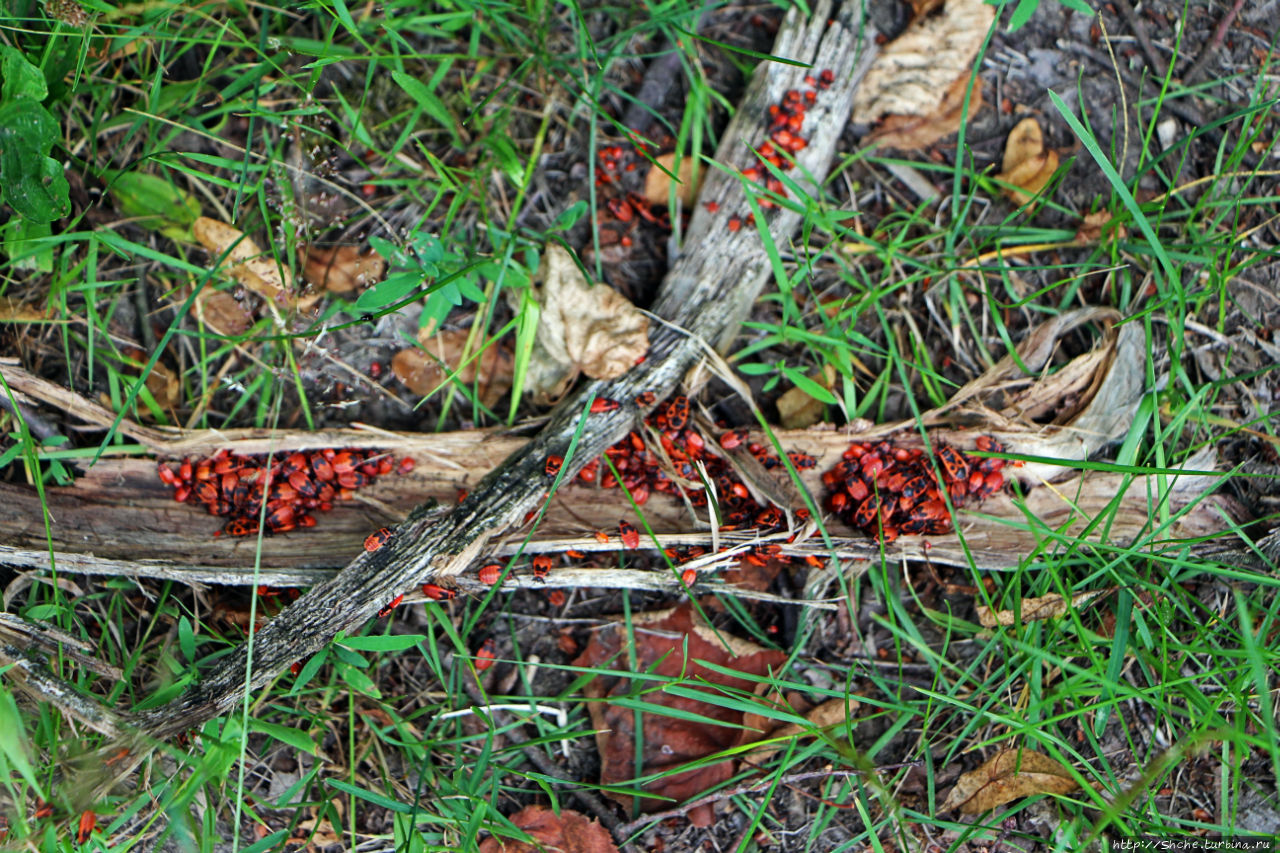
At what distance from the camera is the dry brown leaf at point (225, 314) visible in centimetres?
386

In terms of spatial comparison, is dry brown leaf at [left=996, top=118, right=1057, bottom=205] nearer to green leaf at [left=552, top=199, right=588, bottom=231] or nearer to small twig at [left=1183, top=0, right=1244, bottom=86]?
small twig at [left=1183, top=0, right=1244, bottom=86]

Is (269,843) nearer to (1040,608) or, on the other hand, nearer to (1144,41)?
(1040,608)

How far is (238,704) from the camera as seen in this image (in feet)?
11.0

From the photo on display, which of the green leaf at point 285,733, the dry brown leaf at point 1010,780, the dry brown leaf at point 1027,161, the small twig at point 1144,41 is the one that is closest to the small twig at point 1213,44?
Result: the small twig at point 1144,41

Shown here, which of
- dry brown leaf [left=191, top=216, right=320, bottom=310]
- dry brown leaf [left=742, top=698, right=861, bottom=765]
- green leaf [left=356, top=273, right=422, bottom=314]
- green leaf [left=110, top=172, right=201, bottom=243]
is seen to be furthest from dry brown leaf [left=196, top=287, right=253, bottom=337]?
dry brown leaf [left=742, top=698, right=861, bottom=765]

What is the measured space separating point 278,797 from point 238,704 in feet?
2.06

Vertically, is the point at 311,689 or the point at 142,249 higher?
the point at 142,249

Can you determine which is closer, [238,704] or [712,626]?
[238,704]

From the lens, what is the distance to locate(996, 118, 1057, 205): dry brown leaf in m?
3.99

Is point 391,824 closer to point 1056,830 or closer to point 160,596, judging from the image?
point 160,596

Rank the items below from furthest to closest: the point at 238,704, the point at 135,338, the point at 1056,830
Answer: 1. the point at 135,338
2. the point at 1056,830
3. the point at 238,704

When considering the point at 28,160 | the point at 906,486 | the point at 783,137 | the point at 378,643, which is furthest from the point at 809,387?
the point at 28,160

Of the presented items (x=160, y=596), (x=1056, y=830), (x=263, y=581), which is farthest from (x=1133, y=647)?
(x=160, y=596)

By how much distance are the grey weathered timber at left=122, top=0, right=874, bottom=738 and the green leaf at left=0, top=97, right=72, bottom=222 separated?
212 centimetres
